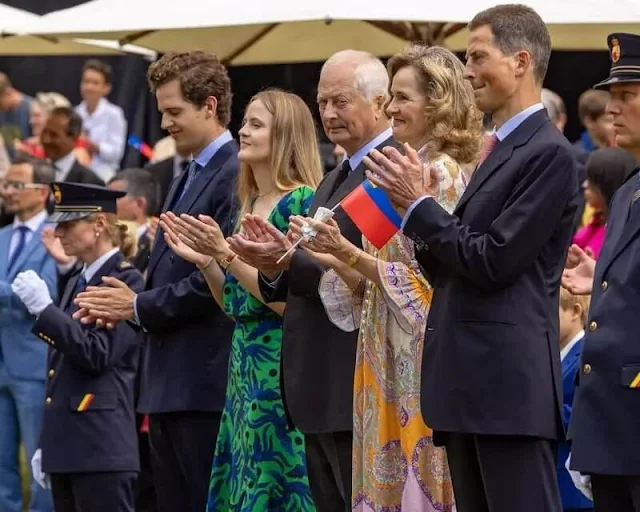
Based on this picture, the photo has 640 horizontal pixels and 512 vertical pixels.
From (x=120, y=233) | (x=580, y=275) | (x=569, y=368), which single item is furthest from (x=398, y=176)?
(x=120, y=233)

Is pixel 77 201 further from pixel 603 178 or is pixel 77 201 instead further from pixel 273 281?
pixel 603 178

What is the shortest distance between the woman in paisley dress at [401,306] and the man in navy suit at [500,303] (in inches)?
18.6

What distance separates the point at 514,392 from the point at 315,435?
1.26m

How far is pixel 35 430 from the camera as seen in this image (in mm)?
8625

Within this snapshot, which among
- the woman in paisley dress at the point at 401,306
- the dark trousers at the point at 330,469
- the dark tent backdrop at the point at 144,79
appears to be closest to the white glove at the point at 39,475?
the dark trousers at the point at 330,469

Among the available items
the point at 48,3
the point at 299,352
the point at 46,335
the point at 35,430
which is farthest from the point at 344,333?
the point at 48,3

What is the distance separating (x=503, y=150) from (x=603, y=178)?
112 inches

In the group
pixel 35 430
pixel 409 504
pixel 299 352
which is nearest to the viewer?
pixel 409 504

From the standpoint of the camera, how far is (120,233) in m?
7.50

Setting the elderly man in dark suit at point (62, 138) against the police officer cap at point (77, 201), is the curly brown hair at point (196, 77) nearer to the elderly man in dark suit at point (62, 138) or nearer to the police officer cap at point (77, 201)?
the police officer cap at point (77, 201)

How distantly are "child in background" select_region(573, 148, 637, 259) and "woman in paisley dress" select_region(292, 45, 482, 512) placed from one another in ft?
7.06

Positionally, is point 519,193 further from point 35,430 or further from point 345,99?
point 35,430

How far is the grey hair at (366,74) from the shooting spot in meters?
5.68

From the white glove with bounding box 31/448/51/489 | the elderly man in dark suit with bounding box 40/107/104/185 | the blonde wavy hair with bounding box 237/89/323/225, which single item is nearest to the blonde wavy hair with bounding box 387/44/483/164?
the blonde wavy hair with bounding box 237/89/323/225
